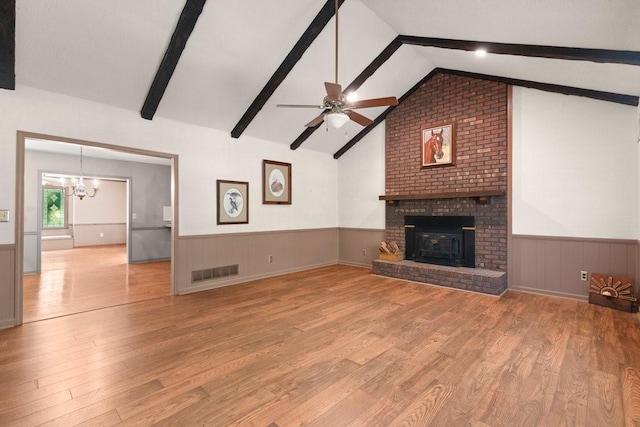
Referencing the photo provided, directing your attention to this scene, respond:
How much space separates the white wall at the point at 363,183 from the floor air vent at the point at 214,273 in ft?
9.62

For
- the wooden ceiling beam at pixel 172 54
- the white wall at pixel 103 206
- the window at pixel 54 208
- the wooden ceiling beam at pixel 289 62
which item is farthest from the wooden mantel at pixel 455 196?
the window at pixel 54 208

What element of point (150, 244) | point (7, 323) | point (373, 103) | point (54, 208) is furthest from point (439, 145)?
point (54, 208)

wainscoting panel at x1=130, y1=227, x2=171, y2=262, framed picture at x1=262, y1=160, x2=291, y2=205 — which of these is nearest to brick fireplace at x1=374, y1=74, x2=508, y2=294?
framed picture at x1=262, y1=160, x2=291, y2=205

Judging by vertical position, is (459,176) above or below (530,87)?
below

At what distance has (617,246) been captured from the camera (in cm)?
404

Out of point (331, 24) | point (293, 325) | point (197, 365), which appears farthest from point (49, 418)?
point (331, 24)

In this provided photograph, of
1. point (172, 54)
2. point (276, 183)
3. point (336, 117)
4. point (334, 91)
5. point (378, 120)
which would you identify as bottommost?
point (276, 183)

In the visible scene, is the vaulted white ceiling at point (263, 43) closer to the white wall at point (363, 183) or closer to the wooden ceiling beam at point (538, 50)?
the wooden ceiling beam at point (538, 50)

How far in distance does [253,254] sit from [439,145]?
4010 mm

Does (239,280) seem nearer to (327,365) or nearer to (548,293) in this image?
(327,365)

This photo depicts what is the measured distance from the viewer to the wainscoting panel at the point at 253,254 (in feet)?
15.7

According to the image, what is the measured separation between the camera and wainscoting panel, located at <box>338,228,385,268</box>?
6611 millimetres

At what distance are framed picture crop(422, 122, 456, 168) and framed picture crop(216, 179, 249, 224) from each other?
3.44 metres

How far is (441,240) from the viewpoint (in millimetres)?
5539
